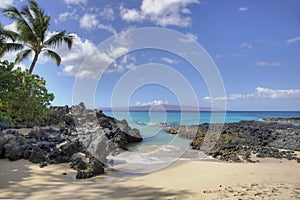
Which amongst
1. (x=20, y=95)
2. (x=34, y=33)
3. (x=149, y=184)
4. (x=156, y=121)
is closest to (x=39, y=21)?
(x=34, y=33)

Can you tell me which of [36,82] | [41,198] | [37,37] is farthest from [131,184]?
[37,37]

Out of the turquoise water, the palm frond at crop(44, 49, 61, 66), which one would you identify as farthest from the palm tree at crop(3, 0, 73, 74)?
the turquoise water

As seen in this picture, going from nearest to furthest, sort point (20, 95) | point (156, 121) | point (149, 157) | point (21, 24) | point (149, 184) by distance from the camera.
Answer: point (149, 184) < point (20, 95) < point (149, 157) < point (21, 24) < point (156, 121)

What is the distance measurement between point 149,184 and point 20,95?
428cm

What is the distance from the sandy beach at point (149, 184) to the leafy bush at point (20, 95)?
5.14 feet

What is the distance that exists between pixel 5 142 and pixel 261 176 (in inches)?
318

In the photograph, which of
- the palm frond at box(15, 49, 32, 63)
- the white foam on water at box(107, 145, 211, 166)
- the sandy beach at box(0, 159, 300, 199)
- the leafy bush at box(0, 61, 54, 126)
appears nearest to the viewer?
the sandy beach at box(0, 159, 300, 199)

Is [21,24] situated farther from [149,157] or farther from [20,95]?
[149,157]

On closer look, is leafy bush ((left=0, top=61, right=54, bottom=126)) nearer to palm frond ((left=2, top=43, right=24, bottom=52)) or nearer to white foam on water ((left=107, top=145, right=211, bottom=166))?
white foam on water ((left=107, top=145, right=211, bottom=166))

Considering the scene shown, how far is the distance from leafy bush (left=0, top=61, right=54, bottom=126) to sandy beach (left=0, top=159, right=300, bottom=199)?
1567 mm

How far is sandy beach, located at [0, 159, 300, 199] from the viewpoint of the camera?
442 centimetres

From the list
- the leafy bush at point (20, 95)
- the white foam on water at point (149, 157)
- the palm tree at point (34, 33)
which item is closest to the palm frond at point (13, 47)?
the palm tree at point (34, 33)

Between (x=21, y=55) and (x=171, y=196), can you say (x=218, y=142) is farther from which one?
(x=21, y=55)

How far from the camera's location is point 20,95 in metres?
6.11
